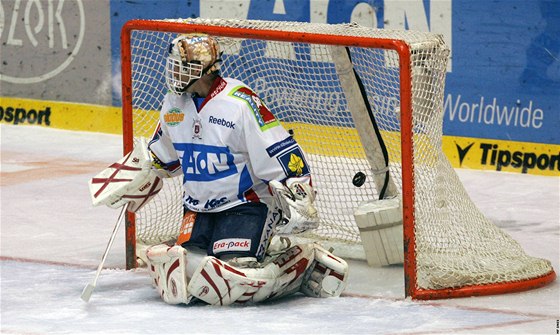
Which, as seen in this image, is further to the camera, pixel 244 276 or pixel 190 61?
pixel 190 61

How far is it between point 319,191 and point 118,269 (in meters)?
1.29

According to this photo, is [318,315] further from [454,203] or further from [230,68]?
[230,68]

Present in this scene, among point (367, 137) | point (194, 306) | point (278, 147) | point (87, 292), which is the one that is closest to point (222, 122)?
point (278, 147)

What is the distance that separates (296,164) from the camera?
5891 mm

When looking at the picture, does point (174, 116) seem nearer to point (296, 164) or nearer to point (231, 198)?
point (231, 198)

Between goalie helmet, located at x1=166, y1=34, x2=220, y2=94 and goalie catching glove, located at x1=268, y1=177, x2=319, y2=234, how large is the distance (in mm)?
556

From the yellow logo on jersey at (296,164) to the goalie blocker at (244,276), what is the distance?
0.38 metres

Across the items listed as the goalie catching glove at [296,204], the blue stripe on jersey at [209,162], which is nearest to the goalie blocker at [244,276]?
the goalie catching glove at [296,204]

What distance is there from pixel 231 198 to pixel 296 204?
37 cm

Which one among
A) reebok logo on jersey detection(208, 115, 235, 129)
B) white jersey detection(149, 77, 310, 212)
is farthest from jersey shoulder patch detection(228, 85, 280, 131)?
reebok logo on jersey detection(208, 115, 235, 129)

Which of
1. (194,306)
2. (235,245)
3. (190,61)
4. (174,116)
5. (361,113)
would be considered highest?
(190,61)

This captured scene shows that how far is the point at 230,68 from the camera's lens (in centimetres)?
876

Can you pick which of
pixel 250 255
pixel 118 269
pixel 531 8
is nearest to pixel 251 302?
pixel 250 255

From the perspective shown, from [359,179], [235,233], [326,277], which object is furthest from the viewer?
[359,179]
